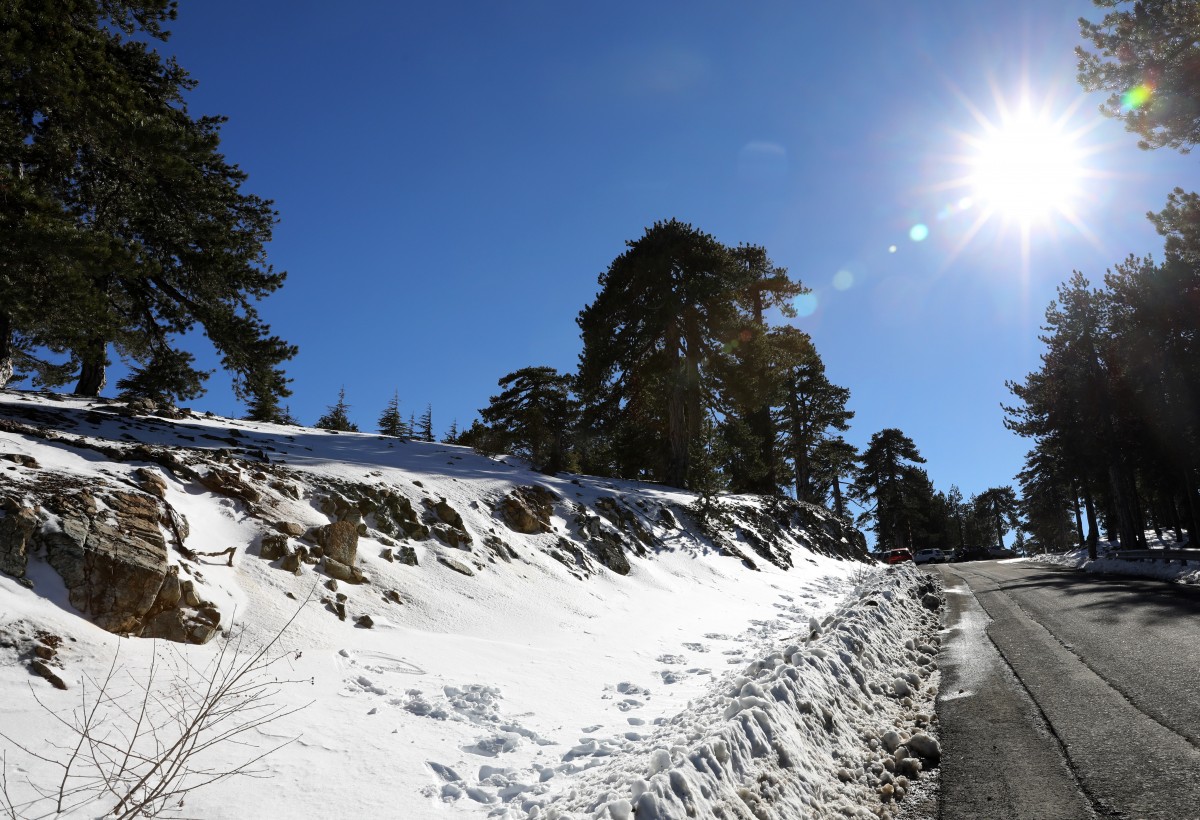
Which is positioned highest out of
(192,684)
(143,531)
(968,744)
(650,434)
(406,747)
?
(650,434)

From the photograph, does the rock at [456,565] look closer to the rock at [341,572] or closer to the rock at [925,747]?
the rock at [341,572]

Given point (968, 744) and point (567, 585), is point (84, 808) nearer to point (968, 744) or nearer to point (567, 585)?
point (968, 744)

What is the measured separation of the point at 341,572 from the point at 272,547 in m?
0.86

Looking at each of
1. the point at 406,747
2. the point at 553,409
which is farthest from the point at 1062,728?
the point at 553,409

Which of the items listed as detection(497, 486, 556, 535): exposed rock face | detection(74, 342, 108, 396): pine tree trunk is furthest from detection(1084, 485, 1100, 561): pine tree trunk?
detection(74, 342, 108, 396): pine tree trunk

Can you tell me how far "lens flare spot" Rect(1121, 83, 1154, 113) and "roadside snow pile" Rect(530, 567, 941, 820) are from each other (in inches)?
527

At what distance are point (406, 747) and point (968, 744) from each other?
4.52 m

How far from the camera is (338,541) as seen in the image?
7871 millimetres

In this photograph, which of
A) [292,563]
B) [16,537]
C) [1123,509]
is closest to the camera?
[16,537]

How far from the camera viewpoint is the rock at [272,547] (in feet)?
23.3

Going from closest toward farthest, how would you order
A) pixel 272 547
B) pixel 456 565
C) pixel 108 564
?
pixel 108 564
pixel 272 547
pixel 456 565

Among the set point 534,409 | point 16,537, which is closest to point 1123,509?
point 534,409

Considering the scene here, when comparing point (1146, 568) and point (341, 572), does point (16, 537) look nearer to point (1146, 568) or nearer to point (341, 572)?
point (341, 572)

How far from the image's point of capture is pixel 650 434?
27.3 m
